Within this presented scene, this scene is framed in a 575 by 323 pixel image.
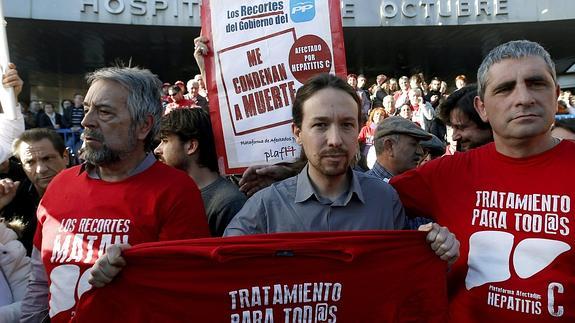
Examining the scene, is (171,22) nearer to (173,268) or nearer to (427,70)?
(427,70)

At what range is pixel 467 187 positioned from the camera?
212 centimetres

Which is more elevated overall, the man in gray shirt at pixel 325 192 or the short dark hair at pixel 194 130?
the short dark hair at pixel 194 130

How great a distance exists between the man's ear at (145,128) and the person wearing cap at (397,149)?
1979 millimetres

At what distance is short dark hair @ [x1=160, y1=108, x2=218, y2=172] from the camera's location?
3.08 meters

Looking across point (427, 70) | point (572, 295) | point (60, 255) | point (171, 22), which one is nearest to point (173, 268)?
point (60, 255)

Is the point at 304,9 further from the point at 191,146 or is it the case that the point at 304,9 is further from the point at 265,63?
the point at 191,146

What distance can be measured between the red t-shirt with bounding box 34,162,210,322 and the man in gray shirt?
22 centimetres

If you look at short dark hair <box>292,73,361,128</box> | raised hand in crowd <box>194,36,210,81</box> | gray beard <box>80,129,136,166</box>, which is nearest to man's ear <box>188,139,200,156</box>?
raised hand in crowd <box>194,36,210,81</box>

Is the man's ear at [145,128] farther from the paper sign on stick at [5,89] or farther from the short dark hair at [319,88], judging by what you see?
the paper sign on stick at [5,89]

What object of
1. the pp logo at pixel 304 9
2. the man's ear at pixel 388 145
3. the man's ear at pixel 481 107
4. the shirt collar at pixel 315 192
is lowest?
the shirt collar at pixel 315 192

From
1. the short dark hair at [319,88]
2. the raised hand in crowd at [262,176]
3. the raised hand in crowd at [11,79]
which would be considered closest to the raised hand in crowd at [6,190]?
the raised hand in crowd at [11,79]

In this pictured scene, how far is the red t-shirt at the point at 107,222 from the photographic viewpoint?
6.81 feet

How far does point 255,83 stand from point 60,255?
4.42 ft

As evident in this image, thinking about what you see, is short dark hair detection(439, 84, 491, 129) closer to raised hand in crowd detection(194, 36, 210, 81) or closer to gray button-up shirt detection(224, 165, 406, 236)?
gray button-up shirt detection(224, 165, 406, 236)
